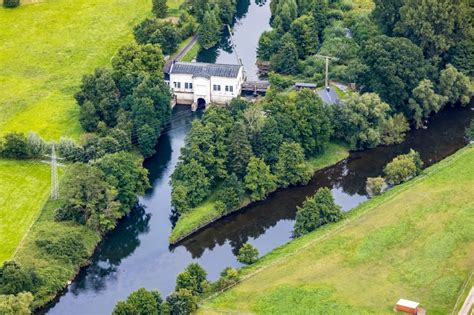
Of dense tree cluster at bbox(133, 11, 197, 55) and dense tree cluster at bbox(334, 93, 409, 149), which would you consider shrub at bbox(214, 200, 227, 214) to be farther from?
dense tree cluster at bbox(133, 11, 197, 55)

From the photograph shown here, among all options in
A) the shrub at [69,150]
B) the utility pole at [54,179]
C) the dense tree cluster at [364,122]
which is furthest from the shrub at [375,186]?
the utility pole at [54,179]

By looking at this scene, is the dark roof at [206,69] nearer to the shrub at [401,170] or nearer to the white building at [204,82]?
the white building at [204,82]

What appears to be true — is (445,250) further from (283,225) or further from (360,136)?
(360,136)

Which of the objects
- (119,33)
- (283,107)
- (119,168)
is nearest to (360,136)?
(283,107)

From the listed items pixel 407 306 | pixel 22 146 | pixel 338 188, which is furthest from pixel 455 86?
pixel 22 146

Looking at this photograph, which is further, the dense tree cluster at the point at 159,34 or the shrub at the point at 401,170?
the dense tree cluster at the point at 159,34

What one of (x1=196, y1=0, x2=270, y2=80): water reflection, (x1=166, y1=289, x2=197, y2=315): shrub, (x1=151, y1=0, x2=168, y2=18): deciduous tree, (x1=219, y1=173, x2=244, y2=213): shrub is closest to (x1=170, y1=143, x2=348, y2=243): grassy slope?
(x1=219, y1=173, x2=244, y2=213): shrub
